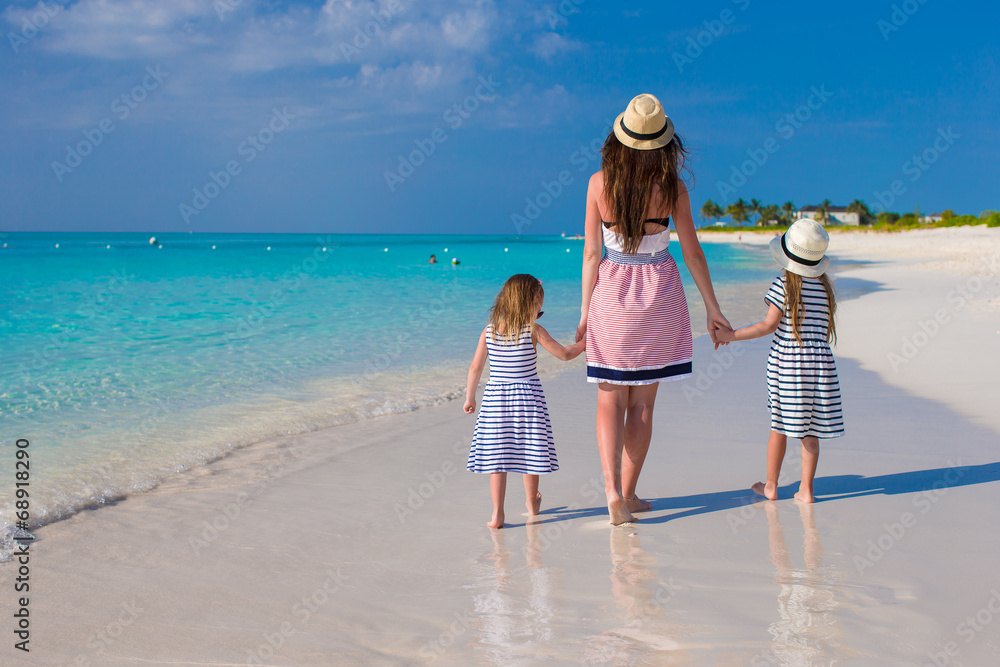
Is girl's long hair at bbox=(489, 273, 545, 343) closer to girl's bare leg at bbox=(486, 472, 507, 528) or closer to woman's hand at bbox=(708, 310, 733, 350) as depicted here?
girl's bare leg at bbox=(486, 472, 507, 528)

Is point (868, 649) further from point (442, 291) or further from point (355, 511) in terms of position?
point (442, 291)

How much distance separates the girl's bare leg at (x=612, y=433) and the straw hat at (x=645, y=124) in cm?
118

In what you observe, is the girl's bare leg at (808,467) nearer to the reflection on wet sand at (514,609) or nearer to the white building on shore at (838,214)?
the reflection on wet sand at (514,609)

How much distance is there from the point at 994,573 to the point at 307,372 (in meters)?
7.09

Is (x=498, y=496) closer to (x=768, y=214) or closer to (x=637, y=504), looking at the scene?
(x=637, y=504)

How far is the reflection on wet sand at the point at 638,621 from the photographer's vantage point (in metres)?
2.31

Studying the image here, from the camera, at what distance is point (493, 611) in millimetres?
2666

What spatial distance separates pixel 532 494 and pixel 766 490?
4.23ft

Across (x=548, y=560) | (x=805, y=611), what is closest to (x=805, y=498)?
(x=805, y=611)

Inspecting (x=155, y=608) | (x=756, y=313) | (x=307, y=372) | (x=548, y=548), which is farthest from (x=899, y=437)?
(x=756, y=313)

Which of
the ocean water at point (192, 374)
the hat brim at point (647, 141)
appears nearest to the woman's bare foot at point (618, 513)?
the hat brim at point (647, 141)

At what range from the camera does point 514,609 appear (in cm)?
267

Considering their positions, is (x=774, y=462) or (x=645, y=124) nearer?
(x=645, y=124)

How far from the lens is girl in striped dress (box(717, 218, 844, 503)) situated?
3.76 metres
